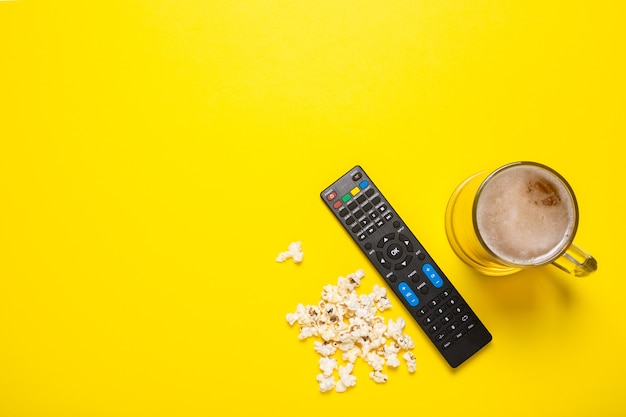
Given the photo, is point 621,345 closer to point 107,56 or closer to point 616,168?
point 616,168

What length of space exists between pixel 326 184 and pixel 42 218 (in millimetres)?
503

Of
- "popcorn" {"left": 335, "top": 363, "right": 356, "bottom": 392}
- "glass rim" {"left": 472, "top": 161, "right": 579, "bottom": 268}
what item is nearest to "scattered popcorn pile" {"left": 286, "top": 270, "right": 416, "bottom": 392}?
"popcorn" {"left": 335, "top": 363, "right": 356, "bottom": 392}

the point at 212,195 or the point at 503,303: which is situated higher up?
the point at 212,195

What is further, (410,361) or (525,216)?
(410,361)

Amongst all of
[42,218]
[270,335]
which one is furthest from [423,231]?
[42,218]

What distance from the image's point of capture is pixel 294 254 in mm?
1033

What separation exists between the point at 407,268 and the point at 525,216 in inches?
8.3

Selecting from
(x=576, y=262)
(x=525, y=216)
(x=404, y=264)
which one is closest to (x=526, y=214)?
(x=525, y=216)

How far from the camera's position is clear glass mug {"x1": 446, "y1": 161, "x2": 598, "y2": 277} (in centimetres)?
90

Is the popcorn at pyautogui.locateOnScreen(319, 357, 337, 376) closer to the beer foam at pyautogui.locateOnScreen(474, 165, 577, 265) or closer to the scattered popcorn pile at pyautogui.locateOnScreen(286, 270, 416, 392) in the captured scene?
the scattered popcorn pile at pyautogui.locateOnScreen(286, 270, 416, 392)

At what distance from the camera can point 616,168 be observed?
1.06 metres

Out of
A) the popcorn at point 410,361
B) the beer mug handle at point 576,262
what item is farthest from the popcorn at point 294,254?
the beer mug handle at point 576,262

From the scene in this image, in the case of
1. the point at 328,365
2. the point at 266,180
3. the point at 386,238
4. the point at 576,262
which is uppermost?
the point at 266,180

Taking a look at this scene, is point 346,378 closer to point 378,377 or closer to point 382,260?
point 378,377
